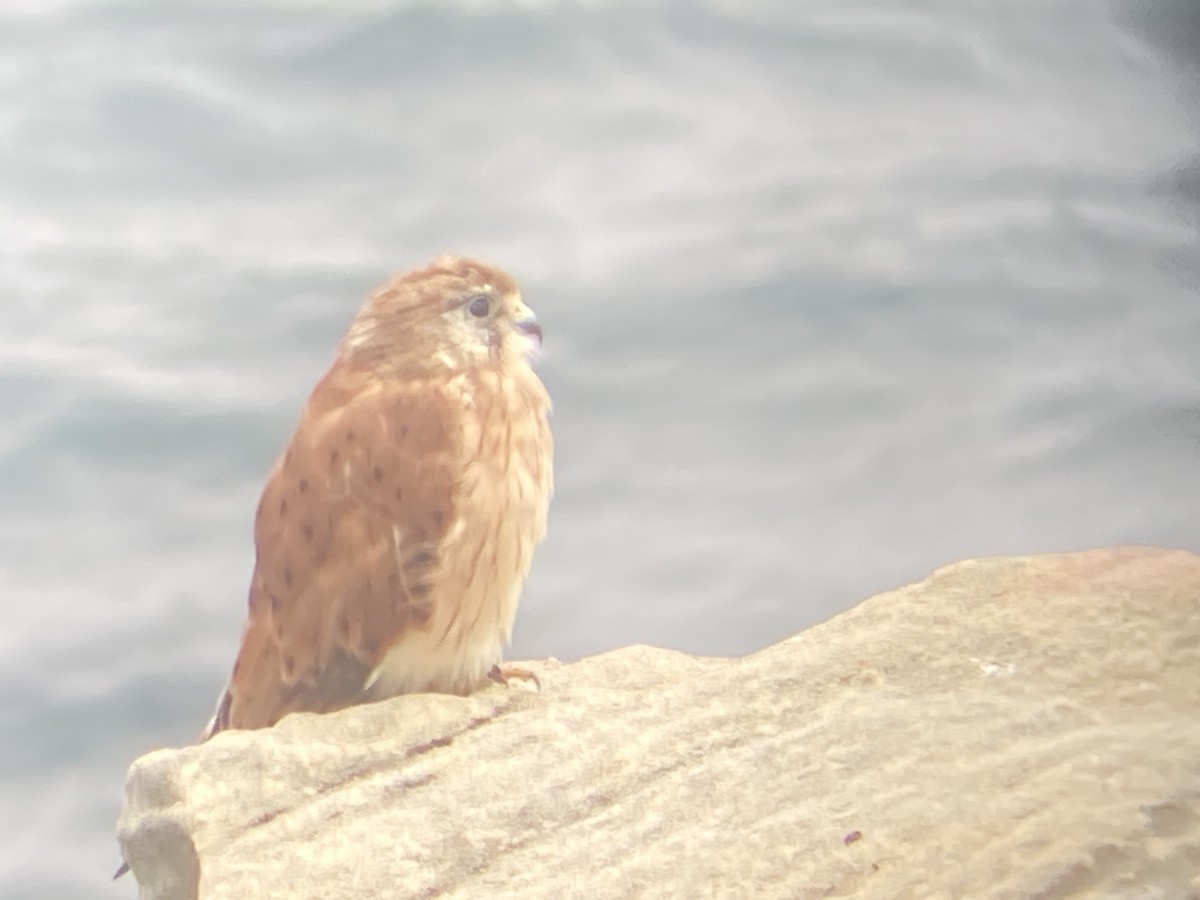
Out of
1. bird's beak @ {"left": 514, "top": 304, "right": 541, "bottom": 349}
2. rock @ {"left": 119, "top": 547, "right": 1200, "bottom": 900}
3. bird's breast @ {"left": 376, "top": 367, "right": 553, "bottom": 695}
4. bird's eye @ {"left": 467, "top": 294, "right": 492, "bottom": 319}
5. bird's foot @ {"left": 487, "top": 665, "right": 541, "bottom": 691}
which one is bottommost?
rock @ {"left": 119, "top": 547, "right": 1200, "bottom": 900}

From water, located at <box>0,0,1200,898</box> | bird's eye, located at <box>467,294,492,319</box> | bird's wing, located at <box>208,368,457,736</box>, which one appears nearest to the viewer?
bird's wing, located at <box>208,368,457,736</box>

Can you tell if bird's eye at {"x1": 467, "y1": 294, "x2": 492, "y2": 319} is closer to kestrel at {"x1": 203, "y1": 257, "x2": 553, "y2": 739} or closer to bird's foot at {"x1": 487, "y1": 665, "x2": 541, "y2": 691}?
kestrel at {"x1": 203, "y1": 257, "x2": 553, "y2": 739}

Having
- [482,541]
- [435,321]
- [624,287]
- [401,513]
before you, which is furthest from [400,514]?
[624,287]

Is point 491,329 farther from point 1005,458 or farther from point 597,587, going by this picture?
point 1005,458

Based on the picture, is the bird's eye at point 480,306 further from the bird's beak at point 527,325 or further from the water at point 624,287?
the water at point 624,287

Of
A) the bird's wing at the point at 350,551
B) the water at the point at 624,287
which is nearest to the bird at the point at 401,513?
the bird's wing at the point at 350,551

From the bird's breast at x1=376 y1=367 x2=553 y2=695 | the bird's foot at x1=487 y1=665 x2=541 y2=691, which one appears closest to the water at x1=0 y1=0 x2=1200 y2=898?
the bird's foot at x1=487 y1=665 x2=541 y2=691

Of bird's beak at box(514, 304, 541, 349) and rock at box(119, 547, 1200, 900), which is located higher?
bird's beak at box(514, 304, 541, 349)
